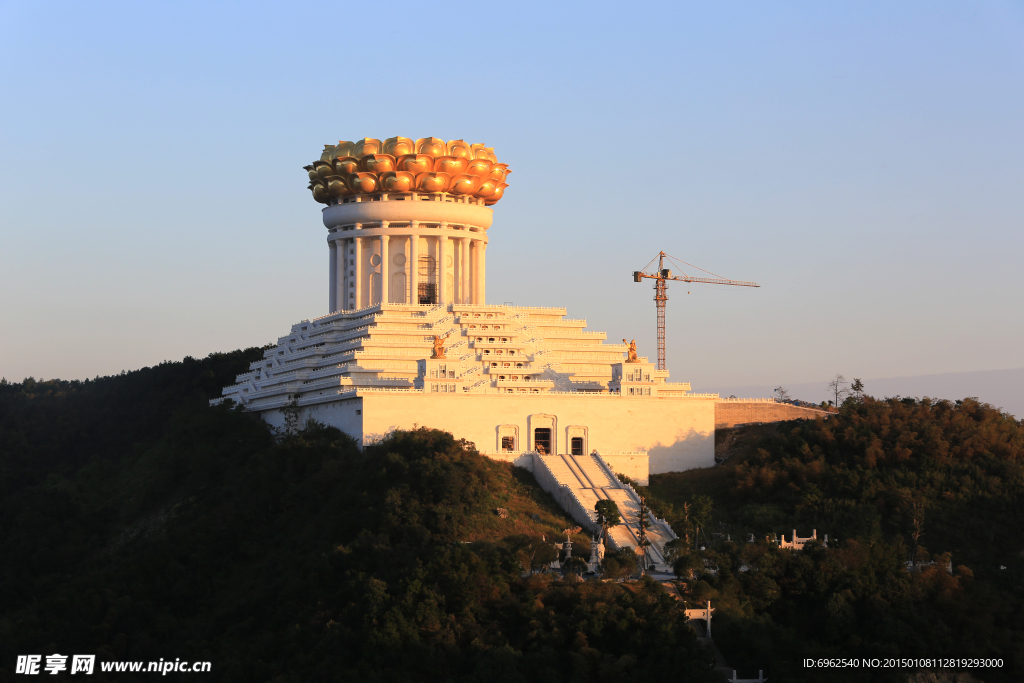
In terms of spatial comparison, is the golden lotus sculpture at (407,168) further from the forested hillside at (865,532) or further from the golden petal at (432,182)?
the forested hillside at (865,532)

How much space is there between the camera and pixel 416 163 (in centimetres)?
8662

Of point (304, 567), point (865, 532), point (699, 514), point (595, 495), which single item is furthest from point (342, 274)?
point (865, 532)

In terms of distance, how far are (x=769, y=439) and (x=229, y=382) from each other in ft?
133

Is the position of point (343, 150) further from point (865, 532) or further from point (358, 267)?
point (865, 532)

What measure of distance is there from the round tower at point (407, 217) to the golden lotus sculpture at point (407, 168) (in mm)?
62

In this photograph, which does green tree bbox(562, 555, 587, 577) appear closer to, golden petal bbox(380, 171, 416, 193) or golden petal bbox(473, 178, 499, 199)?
golden petal bbox(380, 171, 416, 193)

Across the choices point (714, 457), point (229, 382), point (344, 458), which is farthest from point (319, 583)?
point (229, 382)

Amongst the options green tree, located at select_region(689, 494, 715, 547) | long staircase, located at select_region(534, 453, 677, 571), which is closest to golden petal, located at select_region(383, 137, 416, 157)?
long staircase, located at select_region(534, 453, 677, 571)

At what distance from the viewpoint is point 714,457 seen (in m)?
75.8

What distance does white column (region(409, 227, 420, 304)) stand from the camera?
8731 centimetres

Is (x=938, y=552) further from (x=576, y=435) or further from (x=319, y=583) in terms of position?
(x=319, y=583)

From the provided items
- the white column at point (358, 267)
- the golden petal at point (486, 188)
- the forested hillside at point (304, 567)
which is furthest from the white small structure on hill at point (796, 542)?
the white column at point (358, 267)

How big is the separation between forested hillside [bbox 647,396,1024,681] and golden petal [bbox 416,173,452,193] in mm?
23871

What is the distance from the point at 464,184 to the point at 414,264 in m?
5.89
